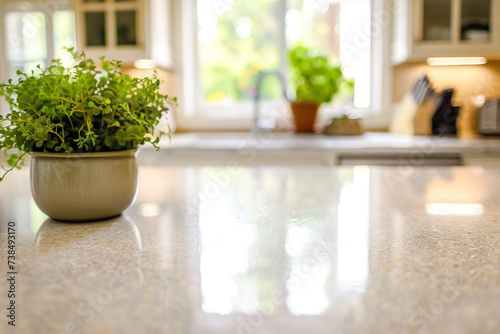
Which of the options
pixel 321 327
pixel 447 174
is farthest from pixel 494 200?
pixel 321 327

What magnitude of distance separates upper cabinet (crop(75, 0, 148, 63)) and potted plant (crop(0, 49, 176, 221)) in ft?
7.00

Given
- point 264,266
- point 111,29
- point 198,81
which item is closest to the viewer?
point 264,266

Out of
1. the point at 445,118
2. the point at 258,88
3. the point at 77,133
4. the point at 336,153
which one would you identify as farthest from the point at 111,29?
the point at 77,133

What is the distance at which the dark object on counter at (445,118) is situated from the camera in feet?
8.65

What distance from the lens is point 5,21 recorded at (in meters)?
2.95

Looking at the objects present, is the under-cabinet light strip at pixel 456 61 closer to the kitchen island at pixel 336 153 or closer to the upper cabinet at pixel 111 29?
the kitchen island at pixel 336 153

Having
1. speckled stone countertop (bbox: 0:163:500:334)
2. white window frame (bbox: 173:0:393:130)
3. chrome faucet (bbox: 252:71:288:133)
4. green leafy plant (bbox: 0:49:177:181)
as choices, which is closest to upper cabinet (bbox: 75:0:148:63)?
white window frame (bbox: 173:0:393:130)

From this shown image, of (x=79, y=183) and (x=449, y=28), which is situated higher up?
(x=449, y=28)

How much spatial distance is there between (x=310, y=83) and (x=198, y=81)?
2.91 feet

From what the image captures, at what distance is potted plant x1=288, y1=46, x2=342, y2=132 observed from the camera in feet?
9.29

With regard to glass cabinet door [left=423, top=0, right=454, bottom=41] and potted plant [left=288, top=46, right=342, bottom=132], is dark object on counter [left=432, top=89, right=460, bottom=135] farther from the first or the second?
potted plant [left=288, top=46, right=342, bottom=132]

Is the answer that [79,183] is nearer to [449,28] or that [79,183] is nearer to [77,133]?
[77,133]

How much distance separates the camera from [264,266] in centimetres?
48

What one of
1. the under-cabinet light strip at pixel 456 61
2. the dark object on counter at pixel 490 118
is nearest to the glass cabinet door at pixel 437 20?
the under-cabinet light strip at pixel 456 61
